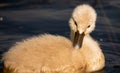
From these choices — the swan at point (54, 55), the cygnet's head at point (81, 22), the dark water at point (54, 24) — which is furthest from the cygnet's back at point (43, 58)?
the dark water at point (54, 24)

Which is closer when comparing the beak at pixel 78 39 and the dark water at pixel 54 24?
the beak at pixel 78 39

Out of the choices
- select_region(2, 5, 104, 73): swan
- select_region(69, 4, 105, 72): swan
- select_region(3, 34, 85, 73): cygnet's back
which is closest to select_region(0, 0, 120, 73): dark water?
select_region(69, 4, 105, 72): swan

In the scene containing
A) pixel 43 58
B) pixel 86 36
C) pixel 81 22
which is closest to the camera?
pixel 43 58

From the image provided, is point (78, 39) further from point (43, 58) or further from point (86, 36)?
point (43, 58)

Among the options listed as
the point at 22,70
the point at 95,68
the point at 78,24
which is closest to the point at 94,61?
the point at 95,68

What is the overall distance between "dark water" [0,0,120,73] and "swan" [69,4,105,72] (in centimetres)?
21

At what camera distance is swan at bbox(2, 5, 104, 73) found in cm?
852

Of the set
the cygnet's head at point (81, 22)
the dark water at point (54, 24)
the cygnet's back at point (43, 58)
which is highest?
the cygnet's head at point (81, 22)

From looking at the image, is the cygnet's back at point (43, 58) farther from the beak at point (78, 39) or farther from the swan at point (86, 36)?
the swan at point (86, 36)

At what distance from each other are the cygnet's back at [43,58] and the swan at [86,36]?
220mm

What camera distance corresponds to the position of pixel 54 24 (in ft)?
38.9

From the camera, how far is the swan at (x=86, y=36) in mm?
8891

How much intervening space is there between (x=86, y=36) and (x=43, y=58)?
1.25 metres

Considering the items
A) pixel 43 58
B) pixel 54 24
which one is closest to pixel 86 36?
pixel 43 58
